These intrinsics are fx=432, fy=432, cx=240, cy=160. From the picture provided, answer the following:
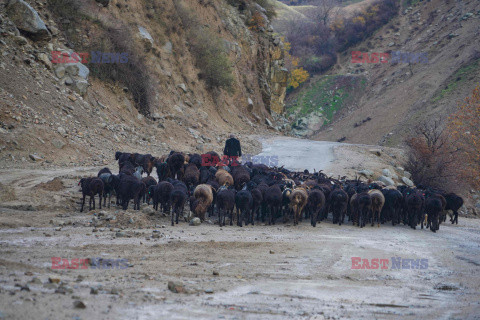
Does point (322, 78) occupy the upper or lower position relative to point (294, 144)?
upper

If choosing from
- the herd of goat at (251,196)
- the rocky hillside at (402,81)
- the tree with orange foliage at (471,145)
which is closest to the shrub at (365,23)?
the rocky hillside at (402,81)

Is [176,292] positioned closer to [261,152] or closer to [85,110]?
[85,110]

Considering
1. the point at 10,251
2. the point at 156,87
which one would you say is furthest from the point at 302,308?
the point at 156,87

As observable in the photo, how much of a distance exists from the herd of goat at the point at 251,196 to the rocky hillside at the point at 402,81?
106ft

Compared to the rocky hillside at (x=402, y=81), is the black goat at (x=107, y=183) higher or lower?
lower

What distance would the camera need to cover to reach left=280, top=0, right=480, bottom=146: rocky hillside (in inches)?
1950

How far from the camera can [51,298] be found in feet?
15.6

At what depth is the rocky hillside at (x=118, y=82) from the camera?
18.4 meters

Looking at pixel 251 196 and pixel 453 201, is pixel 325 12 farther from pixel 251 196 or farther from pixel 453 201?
pixel 251 196

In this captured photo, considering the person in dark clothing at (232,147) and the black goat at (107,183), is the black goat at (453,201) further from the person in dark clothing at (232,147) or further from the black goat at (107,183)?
the black goat at (107,183)

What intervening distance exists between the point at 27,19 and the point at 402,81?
176ft

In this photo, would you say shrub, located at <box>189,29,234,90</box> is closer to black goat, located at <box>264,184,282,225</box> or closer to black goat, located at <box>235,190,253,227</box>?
black goat, located at <box>264,184,282,225</box>

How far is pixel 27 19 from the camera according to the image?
21516 mm

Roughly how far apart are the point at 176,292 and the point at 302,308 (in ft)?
5.51
